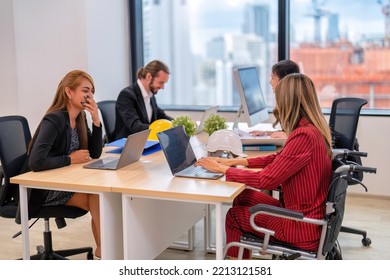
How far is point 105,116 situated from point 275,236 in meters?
2.34

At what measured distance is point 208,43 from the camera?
5742 millimetres

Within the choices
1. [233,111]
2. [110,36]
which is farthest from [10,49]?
[233,111]

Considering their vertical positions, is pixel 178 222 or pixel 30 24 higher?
pixel 30 24

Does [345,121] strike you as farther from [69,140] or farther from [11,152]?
[11,152]

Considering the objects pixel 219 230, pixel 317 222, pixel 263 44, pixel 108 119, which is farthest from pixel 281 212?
pixel 263 44

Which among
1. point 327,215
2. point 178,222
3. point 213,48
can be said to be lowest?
point 178,222

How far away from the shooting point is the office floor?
12.6 feet

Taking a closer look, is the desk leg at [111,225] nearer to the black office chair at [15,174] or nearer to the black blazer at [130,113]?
the black office chair at [15,174]

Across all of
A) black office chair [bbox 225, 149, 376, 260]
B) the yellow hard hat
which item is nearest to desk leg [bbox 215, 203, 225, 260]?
black office chair [bbox 225, 149, 376, 260]

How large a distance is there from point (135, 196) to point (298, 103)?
88 cm

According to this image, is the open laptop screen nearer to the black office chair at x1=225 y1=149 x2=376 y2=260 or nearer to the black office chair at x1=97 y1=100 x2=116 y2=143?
the black office chair at x1=225 y1=149 x2=376 y2=260

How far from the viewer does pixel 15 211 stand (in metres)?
3.26

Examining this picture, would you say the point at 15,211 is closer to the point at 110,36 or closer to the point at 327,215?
the point at 327,215

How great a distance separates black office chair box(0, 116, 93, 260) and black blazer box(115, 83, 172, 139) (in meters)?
0.92
